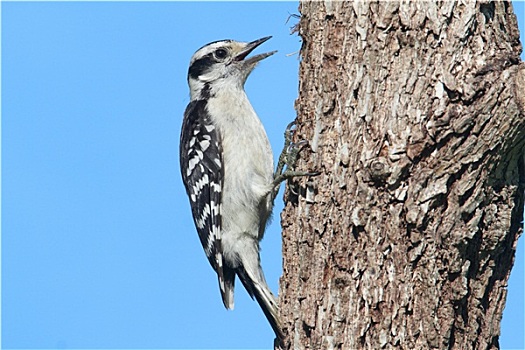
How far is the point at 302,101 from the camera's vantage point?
432 cm

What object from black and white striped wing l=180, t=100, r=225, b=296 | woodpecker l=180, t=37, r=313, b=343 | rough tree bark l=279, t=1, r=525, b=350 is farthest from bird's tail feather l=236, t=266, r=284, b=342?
rough tree bark l=279, t=1, r=525, b=350

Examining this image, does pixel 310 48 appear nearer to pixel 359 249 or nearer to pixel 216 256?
pixel 359 249

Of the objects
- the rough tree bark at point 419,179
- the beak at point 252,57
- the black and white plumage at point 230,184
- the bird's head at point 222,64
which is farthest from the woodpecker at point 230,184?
the rough tree bark at point 419,179

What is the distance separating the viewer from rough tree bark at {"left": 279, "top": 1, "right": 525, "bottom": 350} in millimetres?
3699

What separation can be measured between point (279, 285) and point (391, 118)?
4.26 ft

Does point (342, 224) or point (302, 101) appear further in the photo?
point (302, 101)

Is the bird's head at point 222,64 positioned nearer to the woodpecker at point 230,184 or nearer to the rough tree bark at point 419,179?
the woodpecker at point 230,184

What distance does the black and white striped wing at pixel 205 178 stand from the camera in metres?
5.74

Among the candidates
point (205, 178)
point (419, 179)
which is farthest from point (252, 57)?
point (419, 179)

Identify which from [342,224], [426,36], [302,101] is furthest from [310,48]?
[342,224]

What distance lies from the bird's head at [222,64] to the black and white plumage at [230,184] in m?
0.18

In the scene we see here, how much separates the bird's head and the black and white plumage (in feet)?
0.60

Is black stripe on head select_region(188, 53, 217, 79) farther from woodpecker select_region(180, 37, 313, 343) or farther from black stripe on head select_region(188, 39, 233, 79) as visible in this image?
woodpecker select_region(180, 37, 313, 343)

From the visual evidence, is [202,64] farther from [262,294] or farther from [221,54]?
[262,294]
